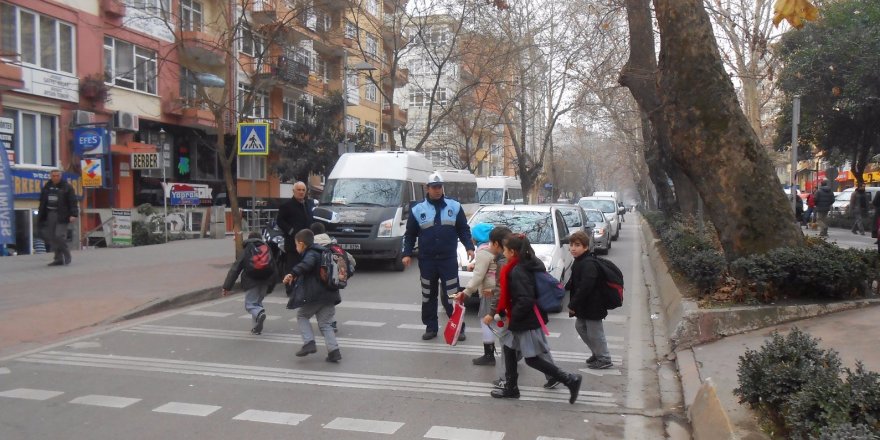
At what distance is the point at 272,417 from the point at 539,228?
22.8 feet

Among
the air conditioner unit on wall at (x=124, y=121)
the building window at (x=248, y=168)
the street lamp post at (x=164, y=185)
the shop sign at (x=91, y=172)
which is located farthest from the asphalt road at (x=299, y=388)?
the building window at (x=248, y=168)

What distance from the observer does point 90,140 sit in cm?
2103

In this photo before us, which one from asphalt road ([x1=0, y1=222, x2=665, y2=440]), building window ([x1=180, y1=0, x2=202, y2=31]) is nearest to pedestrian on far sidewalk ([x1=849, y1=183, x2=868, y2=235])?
asphalt road ([x1=0, y1=222, x2=665, y2=440])

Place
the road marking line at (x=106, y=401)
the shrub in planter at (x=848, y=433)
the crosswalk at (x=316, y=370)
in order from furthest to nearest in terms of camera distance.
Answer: the road marking line at (x=106, y=401), the crosswalk at (x=316, y=370), the shrub in planter at (x=848, y=433)

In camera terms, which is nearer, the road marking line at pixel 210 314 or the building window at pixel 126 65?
the road marking line at pixel 210 314

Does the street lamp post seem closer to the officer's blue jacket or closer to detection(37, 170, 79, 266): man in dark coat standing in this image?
detection(37, 170, 79, 266): man in dark coat standing

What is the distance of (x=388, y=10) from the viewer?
2572 centimetres

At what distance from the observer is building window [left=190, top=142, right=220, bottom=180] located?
1121 inches

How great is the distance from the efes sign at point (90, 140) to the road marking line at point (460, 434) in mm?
18848

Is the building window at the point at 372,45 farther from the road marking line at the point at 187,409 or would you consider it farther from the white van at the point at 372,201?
the road marking line at the point at 187,409

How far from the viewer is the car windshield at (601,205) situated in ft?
90.7

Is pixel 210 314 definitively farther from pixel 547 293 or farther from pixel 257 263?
pixel 547 293

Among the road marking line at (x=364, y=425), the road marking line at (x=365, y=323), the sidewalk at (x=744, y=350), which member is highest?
the sidewalk at (x=744, y=350)

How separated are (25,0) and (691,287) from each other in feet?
62.2
